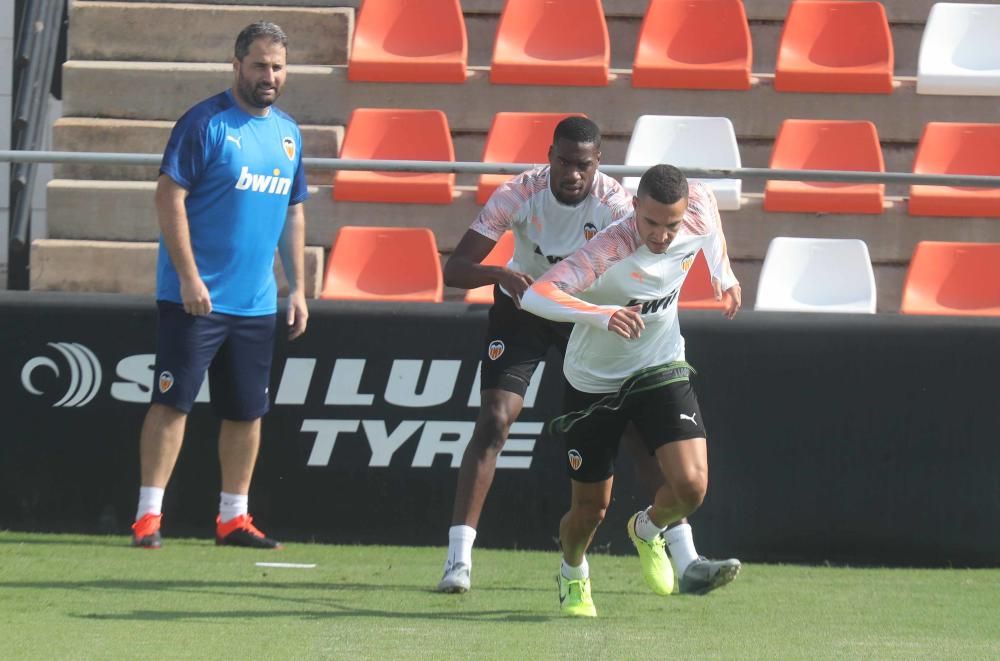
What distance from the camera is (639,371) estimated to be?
18.0ft

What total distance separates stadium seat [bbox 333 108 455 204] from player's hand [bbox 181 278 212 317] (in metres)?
3.10

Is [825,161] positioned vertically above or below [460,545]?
above

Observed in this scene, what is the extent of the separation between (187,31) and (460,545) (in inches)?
229

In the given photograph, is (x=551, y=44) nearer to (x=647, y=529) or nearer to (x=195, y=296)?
(x=195, y=296)

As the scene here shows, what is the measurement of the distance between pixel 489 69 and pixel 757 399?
13.3 feet

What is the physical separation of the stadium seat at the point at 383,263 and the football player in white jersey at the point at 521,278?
2075 mm

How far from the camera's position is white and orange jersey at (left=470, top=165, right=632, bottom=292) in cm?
602

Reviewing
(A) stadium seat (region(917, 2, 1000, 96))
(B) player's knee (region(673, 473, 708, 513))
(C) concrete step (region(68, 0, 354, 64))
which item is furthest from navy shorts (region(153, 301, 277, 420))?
(A) stadium seat (region(917, 2, 1000, 96))

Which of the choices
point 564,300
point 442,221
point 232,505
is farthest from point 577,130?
point 442,221

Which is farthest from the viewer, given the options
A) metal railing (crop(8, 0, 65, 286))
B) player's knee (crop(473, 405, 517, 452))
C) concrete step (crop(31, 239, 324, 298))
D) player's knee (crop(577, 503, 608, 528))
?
concrete step (crop(31, 239, 324, 298))

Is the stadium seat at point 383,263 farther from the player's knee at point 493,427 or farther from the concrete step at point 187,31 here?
the concrete step at point 187,31

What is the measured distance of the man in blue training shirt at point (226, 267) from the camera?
20.9ft

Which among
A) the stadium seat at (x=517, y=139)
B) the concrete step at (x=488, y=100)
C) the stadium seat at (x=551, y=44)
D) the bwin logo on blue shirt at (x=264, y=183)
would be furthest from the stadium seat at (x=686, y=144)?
the bwin logo on blue shirt at (x=264, y=183)

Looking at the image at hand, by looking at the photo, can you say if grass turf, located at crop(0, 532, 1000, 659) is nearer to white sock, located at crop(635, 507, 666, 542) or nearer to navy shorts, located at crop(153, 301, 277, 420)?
white sock, located at crop(635, 507, 666, 542)
